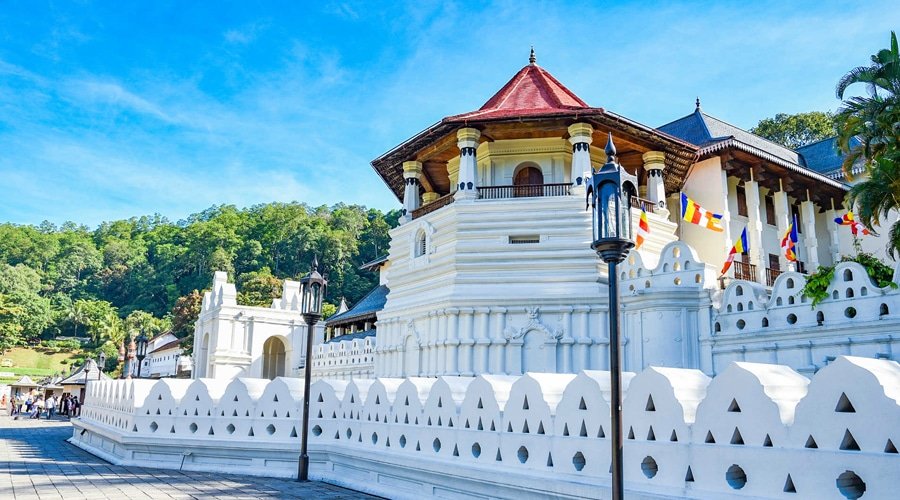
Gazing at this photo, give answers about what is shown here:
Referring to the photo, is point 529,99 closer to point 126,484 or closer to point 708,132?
point 708,132

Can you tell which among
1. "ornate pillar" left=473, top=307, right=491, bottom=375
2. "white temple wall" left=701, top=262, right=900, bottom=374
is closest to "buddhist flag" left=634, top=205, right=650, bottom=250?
"white temple wall" left=701, top=262, right=900, bottom=374

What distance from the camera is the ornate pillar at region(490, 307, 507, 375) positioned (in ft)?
61.3

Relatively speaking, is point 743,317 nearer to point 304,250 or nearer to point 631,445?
point 631,445

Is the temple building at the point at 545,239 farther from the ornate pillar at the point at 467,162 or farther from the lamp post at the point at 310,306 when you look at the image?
the lamp post at the point at 310,306

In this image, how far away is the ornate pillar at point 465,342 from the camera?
19.0 m

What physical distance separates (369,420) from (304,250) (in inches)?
2850

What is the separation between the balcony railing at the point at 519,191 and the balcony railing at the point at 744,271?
6.66 metres

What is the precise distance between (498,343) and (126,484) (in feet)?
34.1

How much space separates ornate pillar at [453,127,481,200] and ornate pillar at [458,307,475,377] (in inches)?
140

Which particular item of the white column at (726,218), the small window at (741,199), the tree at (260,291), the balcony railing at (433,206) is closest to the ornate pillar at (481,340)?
the balcony railing at (433,206)

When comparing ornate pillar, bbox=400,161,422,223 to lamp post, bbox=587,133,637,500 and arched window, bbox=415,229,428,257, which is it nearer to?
arched window, bbox=415,229,428,257

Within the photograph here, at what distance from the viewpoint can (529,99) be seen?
22.4 meters

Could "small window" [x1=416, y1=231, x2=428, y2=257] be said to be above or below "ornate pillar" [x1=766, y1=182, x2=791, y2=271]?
below

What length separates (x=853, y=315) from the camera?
11867mm
